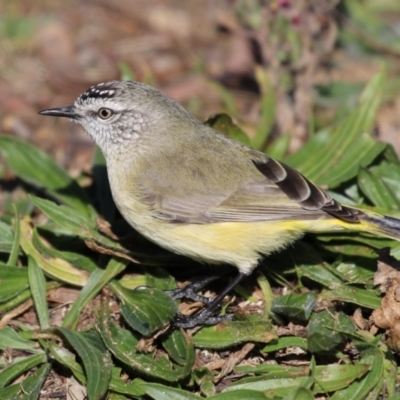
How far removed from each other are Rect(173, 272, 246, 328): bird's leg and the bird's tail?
0.93 m

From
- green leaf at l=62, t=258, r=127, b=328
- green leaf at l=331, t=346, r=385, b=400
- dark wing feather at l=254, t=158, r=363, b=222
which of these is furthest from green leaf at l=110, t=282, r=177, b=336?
green leaf at l=331, t=346, r=385, b=400

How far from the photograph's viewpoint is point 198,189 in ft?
17.1

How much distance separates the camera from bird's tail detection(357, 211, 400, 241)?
4875mm

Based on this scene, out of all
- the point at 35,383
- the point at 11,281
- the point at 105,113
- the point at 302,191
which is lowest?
the point at 35,383

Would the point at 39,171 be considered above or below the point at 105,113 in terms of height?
below

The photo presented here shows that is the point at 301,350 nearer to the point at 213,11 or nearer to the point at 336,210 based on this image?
the point at 336,210

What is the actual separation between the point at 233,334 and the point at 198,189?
102cm

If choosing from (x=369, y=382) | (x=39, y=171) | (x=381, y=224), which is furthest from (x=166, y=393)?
(x=39, y=171)

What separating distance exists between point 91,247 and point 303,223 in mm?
1556

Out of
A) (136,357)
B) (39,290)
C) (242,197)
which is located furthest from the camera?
(39,290)

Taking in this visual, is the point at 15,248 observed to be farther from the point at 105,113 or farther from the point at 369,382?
the point at 369,382

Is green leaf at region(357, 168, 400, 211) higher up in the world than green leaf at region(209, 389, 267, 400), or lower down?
higher up

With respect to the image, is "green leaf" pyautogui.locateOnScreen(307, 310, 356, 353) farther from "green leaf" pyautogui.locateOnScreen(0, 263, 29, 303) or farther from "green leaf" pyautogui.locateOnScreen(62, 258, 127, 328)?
"green leaf" pyautogui.locateOnScreen(0, 263, 29, 303)

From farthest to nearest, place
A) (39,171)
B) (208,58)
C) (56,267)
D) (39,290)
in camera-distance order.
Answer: (208,58) → (39,171) → (56,267) → (39,290)
